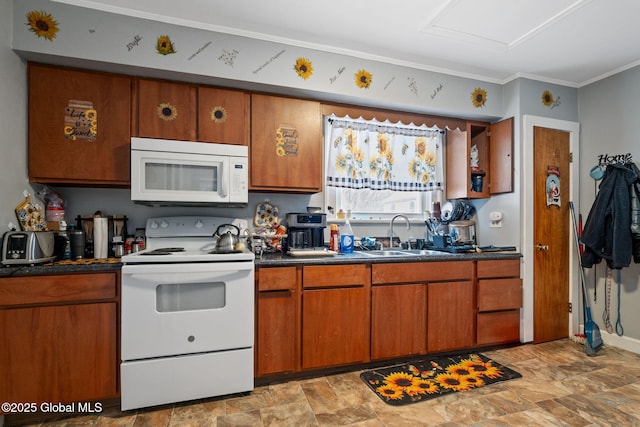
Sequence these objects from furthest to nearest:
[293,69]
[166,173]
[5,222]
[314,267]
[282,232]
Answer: [282,232]
[293,69]
[314,267]
[166,173]
[5,222]

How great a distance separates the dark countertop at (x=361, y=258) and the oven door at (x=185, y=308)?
0.66ft

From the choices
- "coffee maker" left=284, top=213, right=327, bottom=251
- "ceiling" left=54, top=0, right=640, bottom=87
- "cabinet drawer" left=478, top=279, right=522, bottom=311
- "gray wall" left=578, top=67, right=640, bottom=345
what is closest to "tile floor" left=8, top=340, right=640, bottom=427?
"cabinet drawer" left=478, top=279, right=522, bottom=311

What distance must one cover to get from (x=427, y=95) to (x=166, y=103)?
2117 mm

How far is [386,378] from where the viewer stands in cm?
220

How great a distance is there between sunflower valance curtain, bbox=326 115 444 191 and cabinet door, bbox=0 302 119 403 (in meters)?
1.96

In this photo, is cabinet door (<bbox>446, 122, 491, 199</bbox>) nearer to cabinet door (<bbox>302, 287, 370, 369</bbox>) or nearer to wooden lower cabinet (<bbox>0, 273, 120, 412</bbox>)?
cabinet door (<bbox>302, 287, 370, 369</bbox>)

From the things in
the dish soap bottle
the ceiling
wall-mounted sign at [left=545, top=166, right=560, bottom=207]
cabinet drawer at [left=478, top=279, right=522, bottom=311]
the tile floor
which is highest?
the ceiling

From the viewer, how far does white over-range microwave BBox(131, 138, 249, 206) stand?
1955 millimetres

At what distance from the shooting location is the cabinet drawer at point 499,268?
8.64ft

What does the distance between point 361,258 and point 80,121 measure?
A: 213 centimetres

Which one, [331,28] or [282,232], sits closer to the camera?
[331,28]

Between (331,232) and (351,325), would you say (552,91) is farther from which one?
(351,325)

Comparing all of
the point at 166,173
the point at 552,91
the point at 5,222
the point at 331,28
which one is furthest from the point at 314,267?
the point at 552,91

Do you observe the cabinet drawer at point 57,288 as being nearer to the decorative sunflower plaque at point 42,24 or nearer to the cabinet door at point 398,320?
the decorative sunflower plaque at point 42,24
